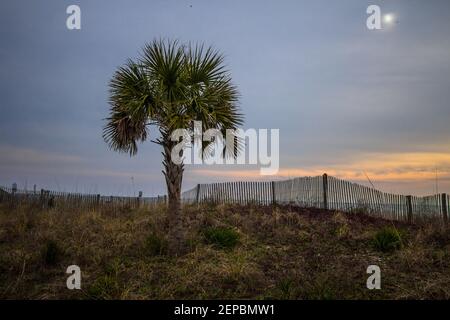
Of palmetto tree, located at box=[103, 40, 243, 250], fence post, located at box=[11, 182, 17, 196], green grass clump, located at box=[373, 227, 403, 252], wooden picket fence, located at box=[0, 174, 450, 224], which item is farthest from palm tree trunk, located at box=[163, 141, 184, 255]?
fence post, located at box=[11, 182, 17, 196]

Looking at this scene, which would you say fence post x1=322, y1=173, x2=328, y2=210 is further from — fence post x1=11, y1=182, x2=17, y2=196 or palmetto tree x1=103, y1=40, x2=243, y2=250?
fence post x1=11, y1=182, x2=17, y2=196

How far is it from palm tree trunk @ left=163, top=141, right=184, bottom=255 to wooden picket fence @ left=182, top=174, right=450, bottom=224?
7639 mm

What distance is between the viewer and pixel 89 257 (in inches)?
347

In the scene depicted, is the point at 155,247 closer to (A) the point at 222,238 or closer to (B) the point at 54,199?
(A) the point at 222,238

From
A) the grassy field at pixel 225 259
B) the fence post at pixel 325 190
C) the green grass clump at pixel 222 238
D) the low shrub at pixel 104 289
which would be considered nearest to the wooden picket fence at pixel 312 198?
the fence post at pixel 325 190

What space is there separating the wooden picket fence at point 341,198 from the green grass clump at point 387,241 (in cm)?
554

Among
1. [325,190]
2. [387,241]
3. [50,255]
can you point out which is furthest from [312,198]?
[50,255]

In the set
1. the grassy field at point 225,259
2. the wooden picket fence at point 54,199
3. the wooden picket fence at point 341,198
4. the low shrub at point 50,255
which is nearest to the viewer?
the grassy field at point 225,259

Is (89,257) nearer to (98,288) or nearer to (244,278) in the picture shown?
(98,288)

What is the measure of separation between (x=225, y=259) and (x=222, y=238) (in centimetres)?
122

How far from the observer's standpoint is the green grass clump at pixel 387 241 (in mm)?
9007

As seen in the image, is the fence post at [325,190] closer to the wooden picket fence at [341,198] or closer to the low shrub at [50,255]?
the wooden picket fence at [341,198]

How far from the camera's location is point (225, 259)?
27.3ft
